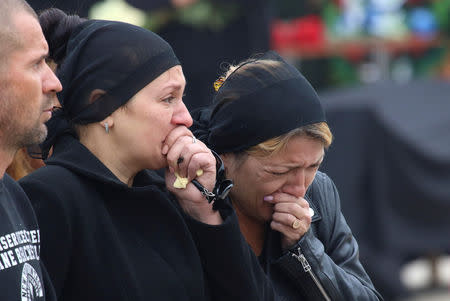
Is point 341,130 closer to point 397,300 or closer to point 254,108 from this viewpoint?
point 397,300

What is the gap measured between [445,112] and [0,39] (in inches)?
203

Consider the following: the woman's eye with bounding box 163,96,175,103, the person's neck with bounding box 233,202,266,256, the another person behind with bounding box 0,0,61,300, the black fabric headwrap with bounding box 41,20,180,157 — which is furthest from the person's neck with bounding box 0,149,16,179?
the person's neck with bounding box 233,202,266,256

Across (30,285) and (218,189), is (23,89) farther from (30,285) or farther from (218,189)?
(218,189)

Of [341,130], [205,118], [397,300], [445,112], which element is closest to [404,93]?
[445,112]

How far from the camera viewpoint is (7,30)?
1.81 metres

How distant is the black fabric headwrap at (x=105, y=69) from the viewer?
79.6 inches

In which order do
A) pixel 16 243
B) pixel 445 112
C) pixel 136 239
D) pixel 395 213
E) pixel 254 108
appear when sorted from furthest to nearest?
pixel 445 112
pixel 395 213
pixel 254 108
pixel 136 239
pixel 16 243

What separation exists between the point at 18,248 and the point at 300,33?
829cm

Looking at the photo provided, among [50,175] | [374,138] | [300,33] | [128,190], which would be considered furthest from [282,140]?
[300,33]

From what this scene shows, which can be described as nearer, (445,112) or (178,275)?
(178,275)

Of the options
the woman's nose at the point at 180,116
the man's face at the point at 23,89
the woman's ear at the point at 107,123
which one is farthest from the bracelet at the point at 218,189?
the man's face at the point at 23,89

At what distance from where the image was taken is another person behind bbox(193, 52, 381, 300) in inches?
92.5

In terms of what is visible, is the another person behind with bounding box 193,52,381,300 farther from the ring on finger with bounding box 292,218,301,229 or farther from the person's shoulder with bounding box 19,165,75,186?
the person's shoulder with bounding box 19,165,75,186

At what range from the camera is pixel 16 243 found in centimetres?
174
